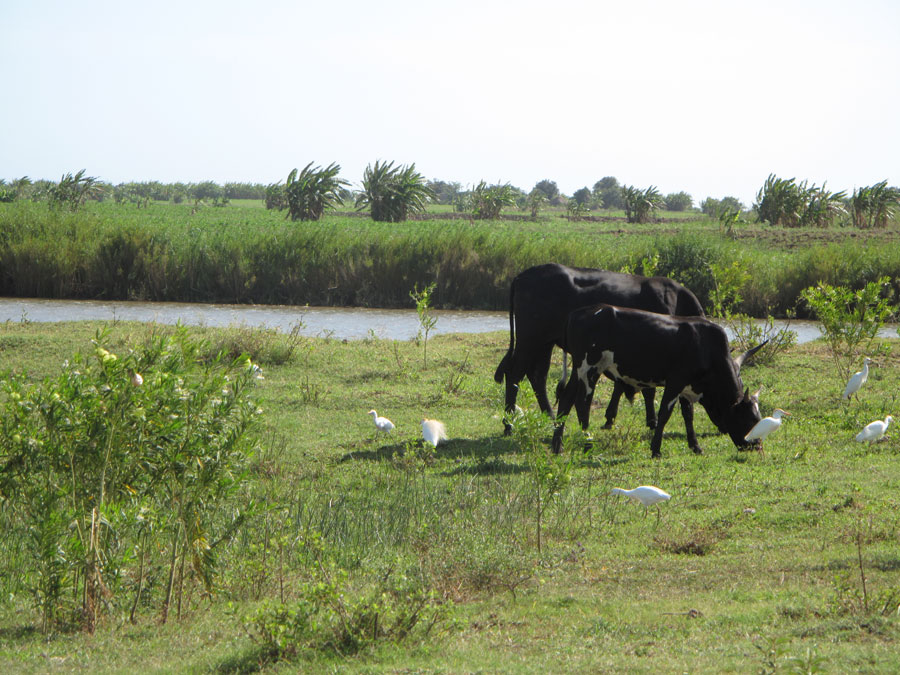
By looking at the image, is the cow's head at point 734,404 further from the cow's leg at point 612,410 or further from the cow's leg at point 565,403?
the cow's leg at point 565,403

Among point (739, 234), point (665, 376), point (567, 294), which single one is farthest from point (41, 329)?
point (739, 234)

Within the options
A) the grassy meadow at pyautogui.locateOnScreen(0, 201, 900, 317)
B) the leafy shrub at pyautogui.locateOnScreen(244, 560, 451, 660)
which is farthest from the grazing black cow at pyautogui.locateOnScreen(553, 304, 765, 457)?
the grassy meadow at pyautogui.locateOnScreen(0, 201, 900, 317)

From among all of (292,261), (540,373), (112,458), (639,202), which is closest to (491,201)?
(639,202)

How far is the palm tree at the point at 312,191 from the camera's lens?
42.4m

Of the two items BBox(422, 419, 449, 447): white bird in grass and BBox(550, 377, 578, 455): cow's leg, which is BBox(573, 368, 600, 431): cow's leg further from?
BBox(422, 419, 449, 447): white bird in grass

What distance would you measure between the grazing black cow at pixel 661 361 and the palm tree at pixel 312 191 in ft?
110

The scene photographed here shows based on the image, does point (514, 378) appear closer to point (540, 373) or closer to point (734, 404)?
point (540, 373)

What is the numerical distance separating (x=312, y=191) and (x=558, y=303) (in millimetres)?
33238

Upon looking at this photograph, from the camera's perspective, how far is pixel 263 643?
4727mm

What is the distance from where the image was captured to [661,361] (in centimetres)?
958

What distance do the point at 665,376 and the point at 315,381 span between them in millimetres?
5380

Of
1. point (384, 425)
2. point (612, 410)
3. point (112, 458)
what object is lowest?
point (384, 425)

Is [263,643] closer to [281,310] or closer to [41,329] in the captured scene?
[41,329]

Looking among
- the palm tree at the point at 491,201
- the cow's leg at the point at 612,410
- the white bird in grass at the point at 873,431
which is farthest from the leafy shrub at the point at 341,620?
the palm tree at the point at 491,201
